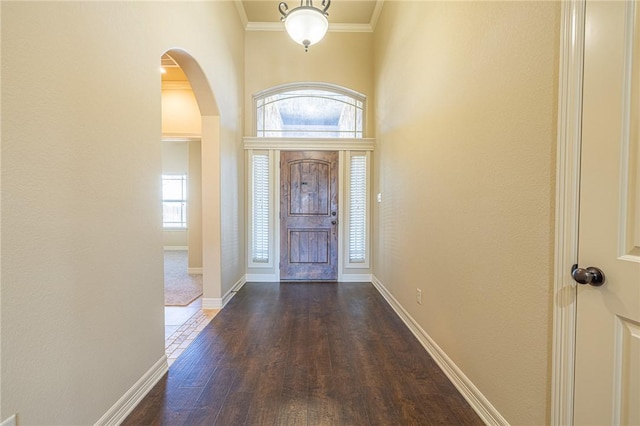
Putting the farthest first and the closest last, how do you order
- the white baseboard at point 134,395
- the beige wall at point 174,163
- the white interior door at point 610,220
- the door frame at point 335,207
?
1. the beige wall at point 174,163
2. the door frame at point 335,207
3. the white baseboard at point 134,395
4. the white interior door at point 610,220

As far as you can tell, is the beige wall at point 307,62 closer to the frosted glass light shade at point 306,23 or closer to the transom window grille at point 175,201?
the frosted glass light shade at point 306,23

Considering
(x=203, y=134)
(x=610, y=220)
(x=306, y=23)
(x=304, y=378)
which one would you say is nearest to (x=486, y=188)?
(x=610, y=220)

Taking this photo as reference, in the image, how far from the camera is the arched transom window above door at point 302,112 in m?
4.61

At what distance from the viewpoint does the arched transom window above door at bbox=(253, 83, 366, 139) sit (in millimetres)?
4609

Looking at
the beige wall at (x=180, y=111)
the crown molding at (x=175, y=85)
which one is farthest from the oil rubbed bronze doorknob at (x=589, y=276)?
the crown molding at (x=175, y=85)

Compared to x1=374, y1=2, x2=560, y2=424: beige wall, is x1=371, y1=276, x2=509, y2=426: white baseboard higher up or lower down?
lower down

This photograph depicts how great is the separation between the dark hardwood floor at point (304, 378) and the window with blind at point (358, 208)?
60.1 inches

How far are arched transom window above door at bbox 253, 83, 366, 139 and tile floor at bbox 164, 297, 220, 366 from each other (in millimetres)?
2694

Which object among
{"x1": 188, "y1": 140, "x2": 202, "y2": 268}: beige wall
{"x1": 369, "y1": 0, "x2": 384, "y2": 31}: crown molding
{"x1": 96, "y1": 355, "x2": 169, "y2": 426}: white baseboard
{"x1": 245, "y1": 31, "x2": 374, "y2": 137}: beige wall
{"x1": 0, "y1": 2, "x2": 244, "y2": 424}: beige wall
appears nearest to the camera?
{"x1": 0, "y1": 2, "x2": 244, "y2": 424}: beige wall

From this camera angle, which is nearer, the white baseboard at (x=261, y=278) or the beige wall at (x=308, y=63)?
the beige wall at (x=308, y=63)

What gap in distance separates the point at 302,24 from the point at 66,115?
87.9 inches

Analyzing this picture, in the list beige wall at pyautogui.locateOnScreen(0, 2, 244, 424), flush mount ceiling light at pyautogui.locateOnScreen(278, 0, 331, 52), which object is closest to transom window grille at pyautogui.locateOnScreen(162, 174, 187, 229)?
flush mount ceiling light at pyautogui.locateOnScreen(278, 0, 331, 52)

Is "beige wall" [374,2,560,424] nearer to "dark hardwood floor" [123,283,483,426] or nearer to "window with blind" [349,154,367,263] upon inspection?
"dark hardwood floor" [123,283,483,426]

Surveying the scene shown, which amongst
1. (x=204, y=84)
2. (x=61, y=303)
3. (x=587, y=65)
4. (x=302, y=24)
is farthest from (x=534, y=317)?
(x=204, y=84)
